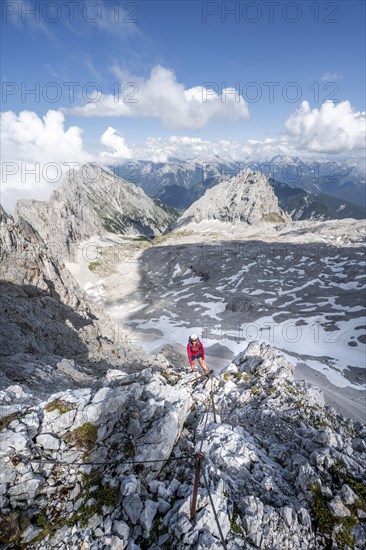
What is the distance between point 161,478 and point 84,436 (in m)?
3.66

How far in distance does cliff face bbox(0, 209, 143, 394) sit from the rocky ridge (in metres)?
9.81

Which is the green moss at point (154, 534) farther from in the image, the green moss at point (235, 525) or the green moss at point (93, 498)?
the green moss at point (235, 525)

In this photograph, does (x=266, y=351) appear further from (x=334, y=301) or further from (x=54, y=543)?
(x=334, y=301)

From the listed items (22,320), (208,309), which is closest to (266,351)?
(22,320)

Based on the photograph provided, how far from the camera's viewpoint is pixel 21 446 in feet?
37.6

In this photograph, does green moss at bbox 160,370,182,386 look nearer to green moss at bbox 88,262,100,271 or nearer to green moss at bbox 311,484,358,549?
green moss at bbox 311,484,358,549

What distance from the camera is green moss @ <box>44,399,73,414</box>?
13297mm

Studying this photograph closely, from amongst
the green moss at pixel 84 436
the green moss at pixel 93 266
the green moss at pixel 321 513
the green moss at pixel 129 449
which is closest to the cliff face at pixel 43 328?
the green moss at pixel 84 436

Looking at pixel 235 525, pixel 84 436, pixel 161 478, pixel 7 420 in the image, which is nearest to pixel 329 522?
pixel 235 525

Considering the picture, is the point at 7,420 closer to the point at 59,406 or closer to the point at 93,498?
the point at 59,406

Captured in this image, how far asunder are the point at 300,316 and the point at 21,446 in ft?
314

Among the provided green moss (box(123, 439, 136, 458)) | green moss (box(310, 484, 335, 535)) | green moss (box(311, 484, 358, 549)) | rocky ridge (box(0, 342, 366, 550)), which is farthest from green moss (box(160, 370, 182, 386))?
green moss (box(311, 484, 358, 549))

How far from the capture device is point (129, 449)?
12.4m

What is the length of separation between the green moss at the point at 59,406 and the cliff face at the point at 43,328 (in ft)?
27.9
